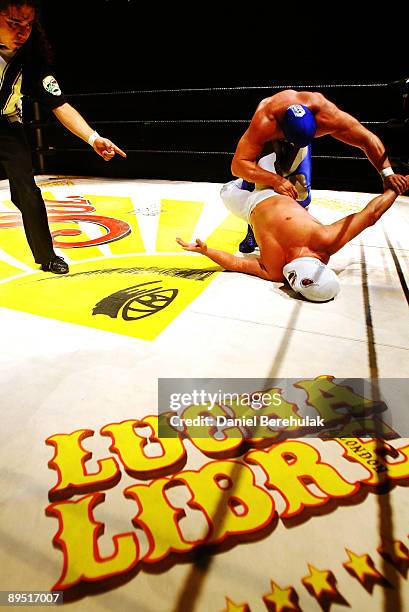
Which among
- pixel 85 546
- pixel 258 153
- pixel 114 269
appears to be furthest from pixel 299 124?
pixel 85 546

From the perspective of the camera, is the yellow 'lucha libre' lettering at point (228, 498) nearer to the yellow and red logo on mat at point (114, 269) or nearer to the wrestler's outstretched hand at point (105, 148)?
the yellow and red logo on mat at point (114, 269)

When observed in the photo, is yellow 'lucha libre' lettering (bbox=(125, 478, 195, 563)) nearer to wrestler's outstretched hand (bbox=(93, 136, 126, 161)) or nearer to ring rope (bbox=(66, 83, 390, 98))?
wrestler's outstretched hand (bbox=(93, 136, 126, 161))

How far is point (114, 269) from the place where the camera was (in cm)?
Result: 216

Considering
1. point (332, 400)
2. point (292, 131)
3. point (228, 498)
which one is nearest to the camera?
point (228, 498)

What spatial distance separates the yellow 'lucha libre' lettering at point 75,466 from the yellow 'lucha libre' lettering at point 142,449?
0.11 ft

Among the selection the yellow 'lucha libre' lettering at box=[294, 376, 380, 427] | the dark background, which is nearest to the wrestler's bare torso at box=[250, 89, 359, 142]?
the yellow 'lucha libre' lettering at box=[294, 376, 380, 427]

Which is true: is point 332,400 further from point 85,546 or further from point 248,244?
point 248,244

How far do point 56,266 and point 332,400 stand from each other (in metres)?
1.53

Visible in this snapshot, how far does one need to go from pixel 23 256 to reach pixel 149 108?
3.96 metres

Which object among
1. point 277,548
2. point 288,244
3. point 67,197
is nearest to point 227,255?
point 288,244

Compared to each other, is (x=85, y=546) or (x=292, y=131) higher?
(x=292, y=131)

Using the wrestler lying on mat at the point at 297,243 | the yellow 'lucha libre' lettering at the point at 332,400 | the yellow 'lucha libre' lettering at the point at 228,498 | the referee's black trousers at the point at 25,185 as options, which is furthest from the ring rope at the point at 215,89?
the yellow 'lucha libre' lettering at the point at 228,498

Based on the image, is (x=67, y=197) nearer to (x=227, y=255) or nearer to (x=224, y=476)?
(x=227, y=255)

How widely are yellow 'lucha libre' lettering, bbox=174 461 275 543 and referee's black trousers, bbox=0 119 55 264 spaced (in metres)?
1.56
